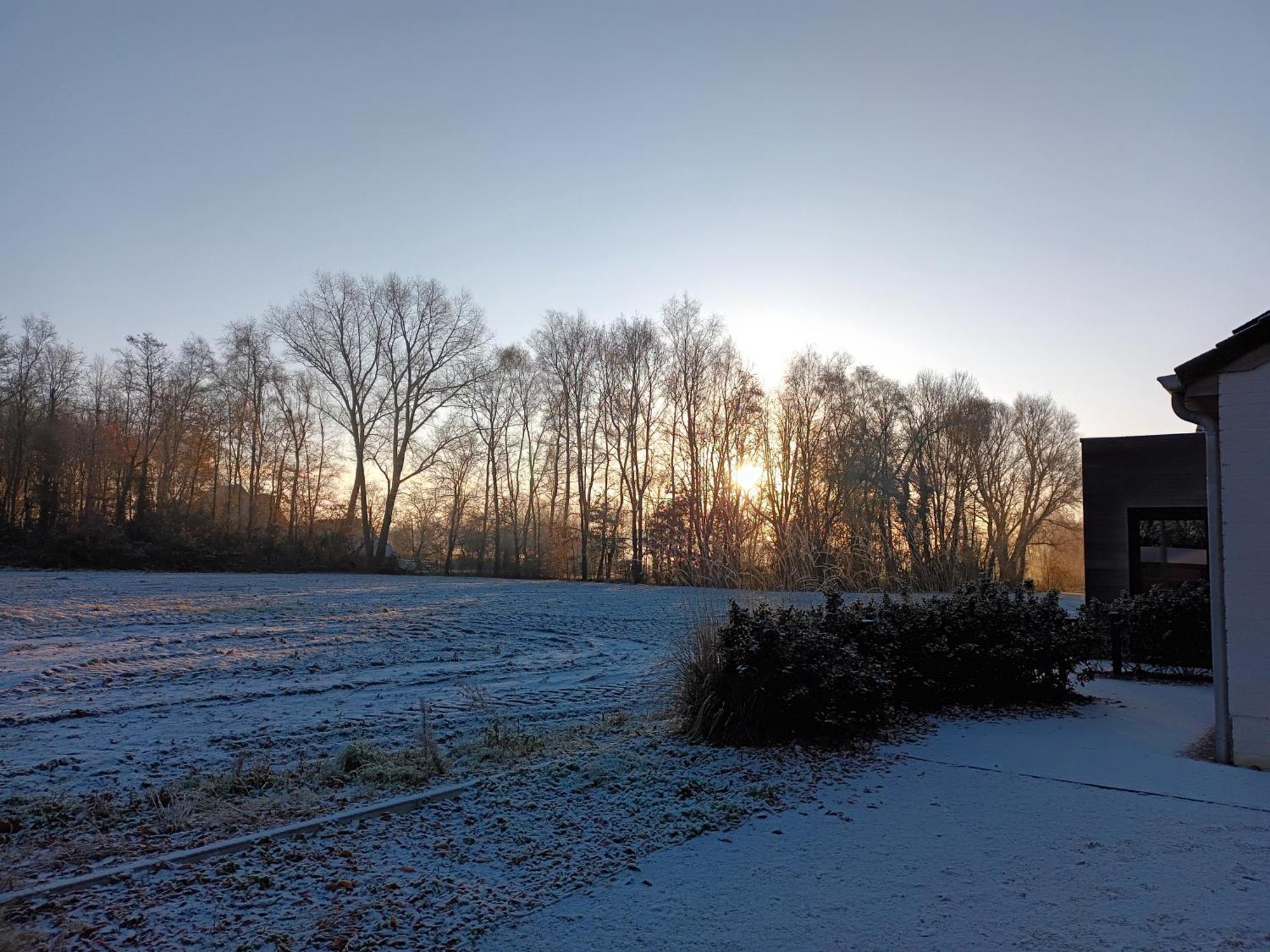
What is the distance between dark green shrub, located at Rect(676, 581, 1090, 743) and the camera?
5383 mm

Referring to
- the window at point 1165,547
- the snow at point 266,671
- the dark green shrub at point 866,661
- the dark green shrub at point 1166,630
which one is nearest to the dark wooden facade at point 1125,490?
the window at point 1165,547

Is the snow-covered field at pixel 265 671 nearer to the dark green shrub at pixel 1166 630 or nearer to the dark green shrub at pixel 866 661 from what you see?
the dark green shrub at pixel 866 661

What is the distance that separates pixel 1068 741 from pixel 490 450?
120 ft

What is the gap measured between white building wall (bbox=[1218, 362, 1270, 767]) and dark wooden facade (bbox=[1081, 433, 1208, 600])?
27.0ft

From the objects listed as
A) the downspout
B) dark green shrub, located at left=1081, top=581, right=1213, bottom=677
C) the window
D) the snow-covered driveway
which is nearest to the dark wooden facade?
the window

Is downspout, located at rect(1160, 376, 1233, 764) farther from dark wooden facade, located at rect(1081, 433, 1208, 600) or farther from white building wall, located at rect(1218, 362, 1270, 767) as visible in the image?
dark wooden facade, located at rect(1081, 433, 1208, 600)

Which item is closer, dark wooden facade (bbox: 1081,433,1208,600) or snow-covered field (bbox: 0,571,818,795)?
snow-covered field (bbox: 0,571,818,795)

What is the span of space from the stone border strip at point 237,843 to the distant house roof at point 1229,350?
4935 mm

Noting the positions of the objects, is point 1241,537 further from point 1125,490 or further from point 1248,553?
point 1125,490

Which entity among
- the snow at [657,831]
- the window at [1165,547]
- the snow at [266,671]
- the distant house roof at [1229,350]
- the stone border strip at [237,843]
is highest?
the distant house roof at [1229,350]

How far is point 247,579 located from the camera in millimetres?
23094

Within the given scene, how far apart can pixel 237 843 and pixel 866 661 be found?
4.13m

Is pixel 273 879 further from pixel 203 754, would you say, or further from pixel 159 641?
pixel 159 641

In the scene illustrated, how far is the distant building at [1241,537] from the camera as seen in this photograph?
4.82m
